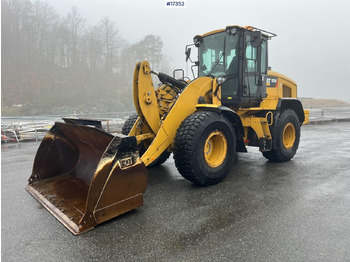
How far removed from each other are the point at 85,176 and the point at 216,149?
2274 mm

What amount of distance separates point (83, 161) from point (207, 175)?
207 cm

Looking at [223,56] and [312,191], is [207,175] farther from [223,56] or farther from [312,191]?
[223,56]

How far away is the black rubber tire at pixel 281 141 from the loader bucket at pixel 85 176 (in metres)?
3.71

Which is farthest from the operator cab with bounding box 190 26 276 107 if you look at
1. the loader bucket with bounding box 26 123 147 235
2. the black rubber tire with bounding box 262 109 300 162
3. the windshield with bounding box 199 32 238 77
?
the loader bucket with bounding box 26 123 147 235

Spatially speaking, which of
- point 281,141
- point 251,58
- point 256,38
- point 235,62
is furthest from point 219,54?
point 281,141

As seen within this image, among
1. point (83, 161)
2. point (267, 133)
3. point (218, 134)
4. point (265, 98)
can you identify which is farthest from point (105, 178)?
point (265, 98)

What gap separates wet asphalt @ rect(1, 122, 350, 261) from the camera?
2557mm

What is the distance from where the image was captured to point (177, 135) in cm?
416

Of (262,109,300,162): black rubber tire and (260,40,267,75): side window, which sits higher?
(260,40,267,75): side window

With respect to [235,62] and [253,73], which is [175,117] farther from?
[253,73]

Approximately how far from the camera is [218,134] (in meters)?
4.57

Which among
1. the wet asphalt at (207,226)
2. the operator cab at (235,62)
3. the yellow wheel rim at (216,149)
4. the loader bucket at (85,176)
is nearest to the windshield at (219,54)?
the operator cab at (235,62)

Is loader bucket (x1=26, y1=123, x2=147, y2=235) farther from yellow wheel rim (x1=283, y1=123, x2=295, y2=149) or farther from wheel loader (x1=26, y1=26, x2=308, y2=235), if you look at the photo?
yellow wheel rim (x1=283, y1=123, x2=295, y2=149)

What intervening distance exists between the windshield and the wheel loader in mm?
20
